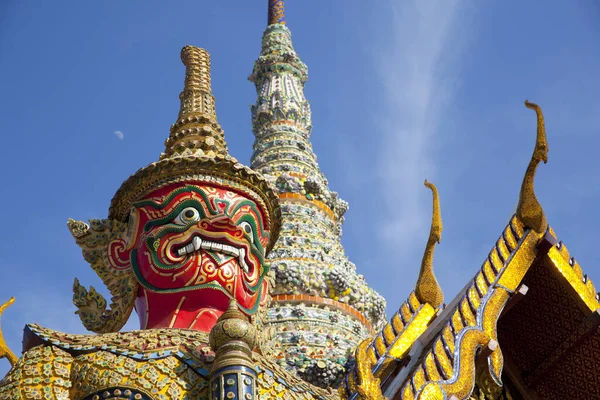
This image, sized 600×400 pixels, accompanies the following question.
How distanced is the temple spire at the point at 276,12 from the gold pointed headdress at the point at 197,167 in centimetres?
731

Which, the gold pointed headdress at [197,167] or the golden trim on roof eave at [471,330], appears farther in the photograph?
the gold pointed headdress at [197,167]

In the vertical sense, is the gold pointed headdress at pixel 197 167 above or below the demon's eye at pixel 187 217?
above

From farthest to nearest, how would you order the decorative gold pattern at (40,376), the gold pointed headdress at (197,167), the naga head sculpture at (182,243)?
1. the gold pointed headdress at (197,167)
2. the naga head sculpture at (182,243)
3. the decorative gold pattern at (40,376)

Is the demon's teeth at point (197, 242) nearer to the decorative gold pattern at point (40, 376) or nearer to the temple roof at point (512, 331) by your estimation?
the decorative gold pattern at point (40, 376)

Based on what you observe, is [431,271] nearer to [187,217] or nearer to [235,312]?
[187,217]

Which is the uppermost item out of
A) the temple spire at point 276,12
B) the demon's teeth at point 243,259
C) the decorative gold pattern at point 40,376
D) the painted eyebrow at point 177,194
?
the temple spire at point 276,12

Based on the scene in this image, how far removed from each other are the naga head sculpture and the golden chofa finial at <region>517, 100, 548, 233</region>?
4.93ft

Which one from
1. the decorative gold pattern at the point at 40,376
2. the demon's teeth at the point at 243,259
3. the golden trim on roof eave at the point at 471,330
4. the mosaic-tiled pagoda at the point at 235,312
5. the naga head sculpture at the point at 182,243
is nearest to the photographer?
the decorative gold pattern at the point at 40,376

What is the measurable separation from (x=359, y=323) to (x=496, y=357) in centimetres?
415

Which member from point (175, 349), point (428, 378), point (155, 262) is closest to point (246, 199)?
point (155, 262)

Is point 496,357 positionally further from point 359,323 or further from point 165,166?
point 359,323

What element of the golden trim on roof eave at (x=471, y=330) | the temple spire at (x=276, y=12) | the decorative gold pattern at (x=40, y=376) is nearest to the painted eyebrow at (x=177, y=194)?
the decorative gold pattern at (x=40, y=376)

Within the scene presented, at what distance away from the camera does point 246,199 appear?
5.38 metres

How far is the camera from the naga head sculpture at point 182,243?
5023mm
